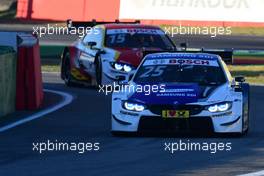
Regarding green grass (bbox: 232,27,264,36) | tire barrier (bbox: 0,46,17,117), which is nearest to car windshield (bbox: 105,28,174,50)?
tire barrier (bbox: 0,46,17,117)

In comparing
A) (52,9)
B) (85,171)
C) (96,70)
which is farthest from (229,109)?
(52,9)

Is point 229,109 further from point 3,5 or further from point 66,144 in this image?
point 3,5

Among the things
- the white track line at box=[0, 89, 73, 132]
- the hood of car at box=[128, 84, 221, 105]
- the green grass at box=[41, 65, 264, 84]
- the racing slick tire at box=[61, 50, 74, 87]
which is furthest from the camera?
the green grass at box=[41, 65, 264, 84]

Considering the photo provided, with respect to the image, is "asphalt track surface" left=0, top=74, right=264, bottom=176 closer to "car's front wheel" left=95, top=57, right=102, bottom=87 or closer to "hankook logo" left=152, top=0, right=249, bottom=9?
"car's front wheel" left=95, top=57, right=102, bottom=87

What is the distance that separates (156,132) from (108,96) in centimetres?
710

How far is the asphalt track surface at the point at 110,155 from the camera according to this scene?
1216 centimetres

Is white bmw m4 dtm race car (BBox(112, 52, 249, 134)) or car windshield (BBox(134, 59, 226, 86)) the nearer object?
white bmw m4 dtm race car (BBox(112, 52, 249, 134))

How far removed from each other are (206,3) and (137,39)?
930 inches

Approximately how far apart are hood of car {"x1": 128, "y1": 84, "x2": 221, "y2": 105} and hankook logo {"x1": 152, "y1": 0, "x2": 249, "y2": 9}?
1262 inches

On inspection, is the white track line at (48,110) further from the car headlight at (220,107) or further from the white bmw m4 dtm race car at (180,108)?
the car headlight at (220,107)

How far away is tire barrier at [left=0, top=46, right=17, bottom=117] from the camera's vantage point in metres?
18.6

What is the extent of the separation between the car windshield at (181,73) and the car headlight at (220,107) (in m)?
0.78

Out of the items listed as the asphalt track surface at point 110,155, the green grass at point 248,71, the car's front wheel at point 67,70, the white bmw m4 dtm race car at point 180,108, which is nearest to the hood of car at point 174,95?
the white bmw m4 dtm race car at point 180,108

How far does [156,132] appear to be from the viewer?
15633mm
